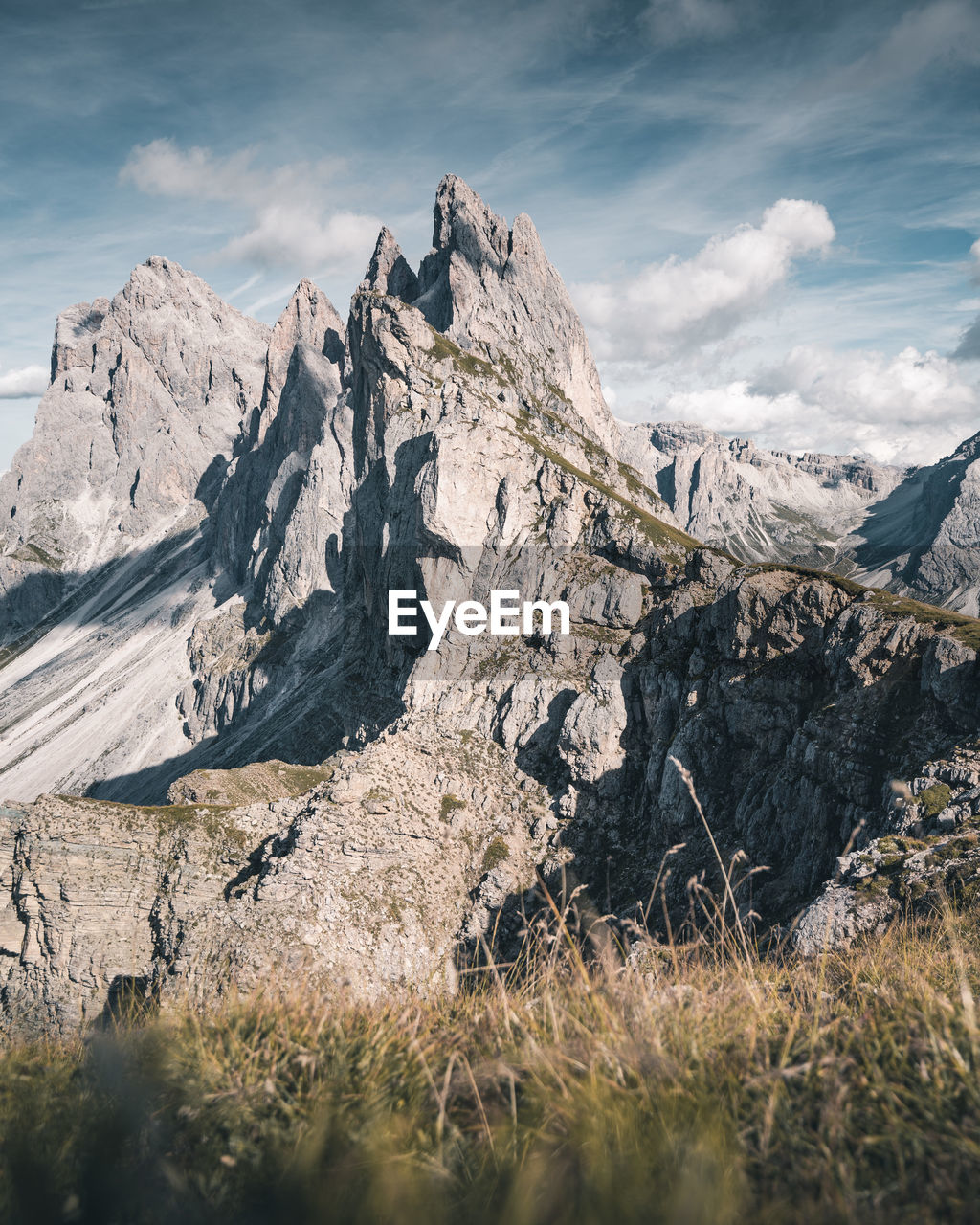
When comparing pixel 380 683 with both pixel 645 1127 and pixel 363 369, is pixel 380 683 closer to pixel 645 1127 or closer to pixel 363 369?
pixel 363 369

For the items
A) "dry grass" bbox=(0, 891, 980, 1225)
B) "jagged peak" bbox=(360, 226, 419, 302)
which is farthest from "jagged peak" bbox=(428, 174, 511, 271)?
"dry grass" bbox=(0, 891, 980, 1225)

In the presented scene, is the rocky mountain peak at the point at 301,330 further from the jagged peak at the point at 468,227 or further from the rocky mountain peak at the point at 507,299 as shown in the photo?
the jagged peak at the point at 468,227

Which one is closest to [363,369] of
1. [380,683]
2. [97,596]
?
[380,683]

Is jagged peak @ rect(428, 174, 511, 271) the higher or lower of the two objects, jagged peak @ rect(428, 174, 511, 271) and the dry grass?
the higher

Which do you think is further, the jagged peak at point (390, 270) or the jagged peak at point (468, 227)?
the jagged peak at point (390, 270)

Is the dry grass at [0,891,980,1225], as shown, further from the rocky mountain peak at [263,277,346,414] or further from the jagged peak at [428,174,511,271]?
the rocky mountain peak at [263,277,346,414]

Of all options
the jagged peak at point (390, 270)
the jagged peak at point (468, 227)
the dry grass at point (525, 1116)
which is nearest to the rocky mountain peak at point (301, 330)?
the jagged peak at point (390, 270)

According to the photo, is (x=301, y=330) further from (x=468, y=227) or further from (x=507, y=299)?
(x=507, y=299)
